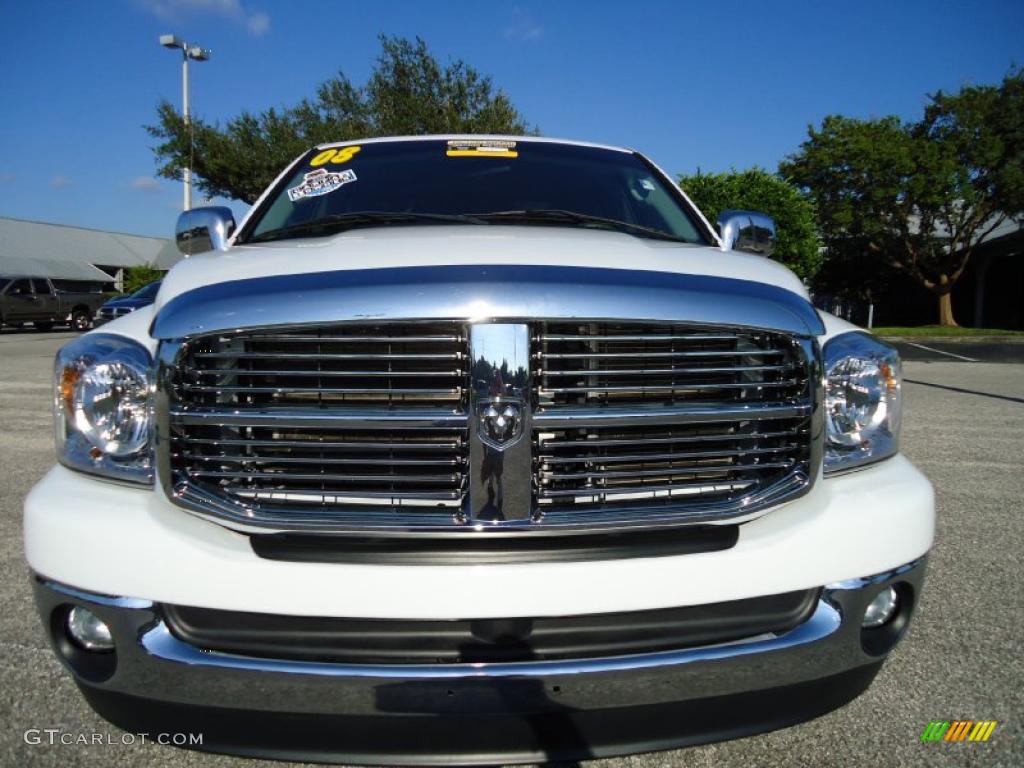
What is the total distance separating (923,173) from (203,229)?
28.9 meters

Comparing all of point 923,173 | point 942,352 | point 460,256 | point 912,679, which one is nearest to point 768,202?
point 942,352

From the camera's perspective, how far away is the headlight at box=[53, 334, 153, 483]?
1740mm

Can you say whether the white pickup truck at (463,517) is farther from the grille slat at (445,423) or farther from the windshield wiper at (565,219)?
the windshield wiper at (565,219)

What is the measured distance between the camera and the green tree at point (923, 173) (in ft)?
86.4

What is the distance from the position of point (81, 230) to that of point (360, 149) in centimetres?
5631

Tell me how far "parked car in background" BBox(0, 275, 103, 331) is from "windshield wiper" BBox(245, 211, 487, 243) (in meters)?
25.1

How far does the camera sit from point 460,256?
175cm

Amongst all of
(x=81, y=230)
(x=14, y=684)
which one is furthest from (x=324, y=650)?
(x=81, y=230)

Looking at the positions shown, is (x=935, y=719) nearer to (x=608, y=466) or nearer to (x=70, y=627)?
(x=608, y=466)

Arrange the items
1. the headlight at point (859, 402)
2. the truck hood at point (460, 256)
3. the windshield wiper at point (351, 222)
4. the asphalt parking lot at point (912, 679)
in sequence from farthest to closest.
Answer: the windshield wiper at point (351, 222), the asphalt parking lot at point (912, 679), the headlight at point (859, 402), the truck hood at point (460, 256)

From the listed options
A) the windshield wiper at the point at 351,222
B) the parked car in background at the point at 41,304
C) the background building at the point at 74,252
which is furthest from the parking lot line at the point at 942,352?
the background building at the point at 74,252

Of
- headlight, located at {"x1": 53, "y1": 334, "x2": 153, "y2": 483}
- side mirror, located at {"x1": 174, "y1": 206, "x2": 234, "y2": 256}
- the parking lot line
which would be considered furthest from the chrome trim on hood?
the parking lot line

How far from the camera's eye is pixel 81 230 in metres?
51.2

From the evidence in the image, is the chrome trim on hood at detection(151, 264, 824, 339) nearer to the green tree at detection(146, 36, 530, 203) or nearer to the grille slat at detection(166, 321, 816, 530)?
the grille slat at detection(166, 321, 816, 530)
